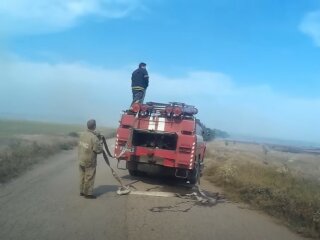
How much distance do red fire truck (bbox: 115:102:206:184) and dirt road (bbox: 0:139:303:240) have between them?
1.57 meters

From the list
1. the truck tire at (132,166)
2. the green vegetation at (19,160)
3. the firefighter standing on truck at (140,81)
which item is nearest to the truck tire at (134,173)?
the truck tire at (132,166)

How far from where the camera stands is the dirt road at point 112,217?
782 cm

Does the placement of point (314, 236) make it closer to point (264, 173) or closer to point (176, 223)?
point (176, 223)

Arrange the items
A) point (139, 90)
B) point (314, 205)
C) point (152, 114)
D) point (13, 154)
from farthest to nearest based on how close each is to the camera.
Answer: point (13, 154)
point (139, 90)
point (152, 114)
point (314, 205)

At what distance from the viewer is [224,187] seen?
1534 cm

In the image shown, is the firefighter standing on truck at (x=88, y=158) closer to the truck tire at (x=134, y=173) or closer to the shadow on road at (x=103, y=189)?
the shadow on road at (x=103, y=189)

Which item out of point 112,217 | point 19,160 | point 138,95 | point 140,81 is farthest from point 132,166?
point 112,217

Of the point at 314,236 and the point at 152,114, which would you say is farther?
the point at 152,114

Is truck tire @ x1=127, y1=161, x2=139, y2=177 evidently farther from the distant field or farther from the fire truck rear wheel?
the distant field

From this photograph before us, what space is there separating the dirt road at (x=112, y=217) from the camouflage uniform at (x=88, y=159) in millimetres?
352

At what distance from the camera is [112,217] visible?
9.09 metres

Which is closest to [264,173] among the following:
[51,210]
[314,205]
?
[314,205]

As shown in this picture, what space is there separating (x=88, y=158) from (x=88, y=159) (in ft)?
0.08

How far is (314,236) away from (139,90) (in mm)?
9347
